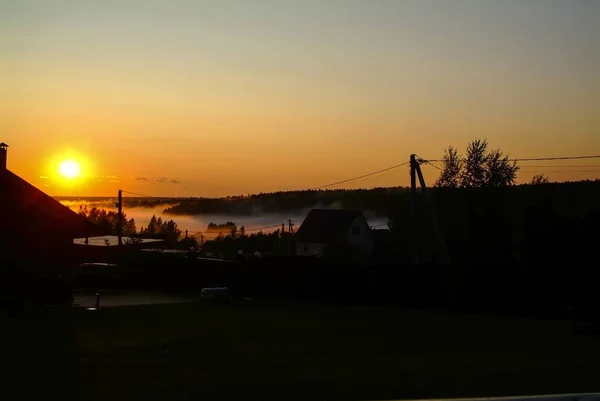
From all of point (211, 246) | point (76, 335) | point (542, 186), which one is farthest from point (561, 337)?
point (211, 246)

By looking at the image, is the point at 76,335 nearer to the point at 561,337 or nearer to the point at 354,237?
the point at 561,337

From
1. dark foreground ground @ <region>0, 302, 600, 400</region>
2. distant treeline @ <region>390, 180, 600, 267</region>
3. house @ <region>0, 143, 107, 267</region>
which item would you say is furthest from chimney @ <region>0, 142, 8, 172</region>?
distant treeline @ <region>390, 180, 600, 267</region>

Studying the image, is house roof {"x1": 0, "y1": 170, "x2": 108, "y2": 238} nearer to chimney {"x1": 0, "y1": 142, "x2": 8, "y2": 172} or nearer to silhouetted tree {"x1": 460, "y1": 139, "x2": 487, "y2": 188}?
chimney {"x1": 0, "y1": 142, "x2": 8, "y2": 172}

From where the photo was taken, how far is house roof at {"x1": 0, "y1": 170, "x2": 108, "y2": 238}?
22219mm

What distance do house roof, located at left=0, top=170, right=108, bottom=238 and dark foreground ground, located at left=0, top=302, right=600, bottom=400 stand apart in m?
4.03

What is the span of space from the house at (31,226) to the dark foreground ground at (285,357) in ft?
12.3

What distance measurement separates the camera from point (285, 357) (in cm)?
1159

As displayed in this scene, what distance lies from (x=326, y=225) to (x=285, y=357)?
5202 centimetres

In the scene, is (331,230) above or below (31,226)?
above


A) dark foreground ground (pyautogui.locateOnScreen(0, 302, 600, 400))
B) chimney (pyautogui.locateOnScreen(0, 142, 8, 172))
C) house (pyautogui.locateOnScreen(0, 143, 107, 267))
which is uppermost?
chimney (pyautogui.locateOnScreen(0, 142, 8, 172))

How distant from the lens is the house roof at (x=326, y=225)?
61.9 meters

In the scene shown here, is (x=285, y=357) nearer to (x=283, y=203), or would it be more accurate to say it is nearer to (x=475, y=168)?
(x=475, y=168)

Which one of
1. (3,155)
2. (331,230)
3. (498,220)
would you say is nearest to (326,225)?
(331,230)

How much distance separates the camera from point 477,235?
Answer: 35.5 meters
